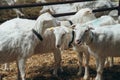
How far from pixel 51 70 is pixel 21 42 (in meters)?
1.83

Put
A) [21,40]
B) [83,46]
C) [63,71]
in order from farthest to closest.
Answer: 1. [63,71]
2. [83,46]
3. [21,40]

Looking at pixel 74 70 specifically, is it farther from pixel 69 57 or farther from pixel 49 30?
pixel 49 30

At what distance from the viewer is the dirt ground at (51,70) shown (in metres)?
8.81

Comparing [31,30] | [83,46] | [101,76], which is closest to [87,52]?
[83,46]

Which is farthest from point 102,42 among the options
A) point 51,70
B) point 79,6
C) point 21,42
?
point 79,6

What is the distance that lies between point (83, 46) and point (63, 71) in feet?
3.57

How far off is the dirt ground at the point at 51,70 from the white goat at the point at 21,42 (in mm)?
1062

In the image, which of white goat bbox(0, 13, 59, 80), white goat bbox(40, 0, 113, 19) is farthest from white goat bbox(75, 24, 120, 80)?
white goat bbox(40, 0, 113, 19)

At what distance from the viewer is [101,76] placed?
8.12 m

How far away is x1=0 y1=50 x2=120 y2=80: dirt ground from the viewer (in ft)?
28.9

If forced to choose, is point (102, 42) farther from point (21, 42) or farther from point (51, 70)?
point (51, 70)

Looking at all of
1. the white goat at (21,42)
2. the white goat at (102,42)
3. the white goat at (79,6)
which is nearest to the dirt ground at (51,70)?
the white goat at (102,42)

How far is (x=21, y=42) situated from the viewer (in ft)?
25.7

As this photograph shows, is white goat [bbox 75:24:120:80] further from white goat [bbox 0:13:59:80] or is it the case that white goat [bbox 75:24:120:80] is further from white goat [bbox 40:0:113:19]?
white goat [bbox 40:0:113:19]
